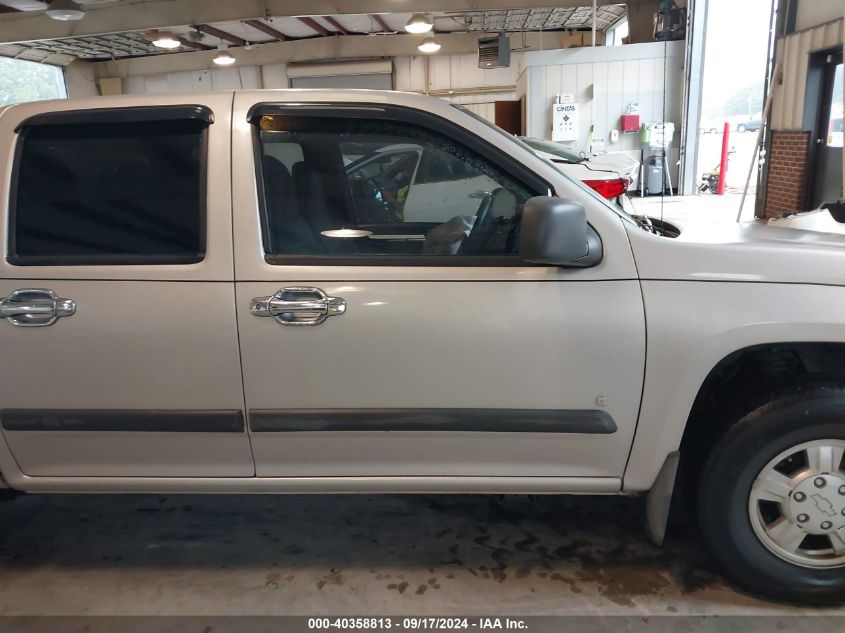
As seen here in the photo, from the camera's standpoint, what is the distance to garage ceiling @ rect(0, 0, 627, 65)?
559 inches

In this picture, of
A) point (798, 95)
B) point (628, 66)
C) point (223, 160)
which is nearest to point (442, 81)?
point (628, 66)

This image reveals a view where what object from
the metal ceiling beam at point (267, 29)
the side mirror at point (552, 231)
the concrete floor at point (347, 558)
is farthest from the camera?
the metal ceiling beam at point (267, 29)

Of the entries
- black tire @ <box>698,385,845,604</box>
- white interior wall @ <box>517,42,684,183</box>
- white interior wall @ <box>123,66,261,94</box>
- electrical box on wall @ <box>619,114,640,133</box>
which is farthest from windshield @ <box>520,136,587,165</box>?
white interior wall @ <box>123,66,261,94</box>

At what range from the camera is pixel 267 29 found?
50.9ft

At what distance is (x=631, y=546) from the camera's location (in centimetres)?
255

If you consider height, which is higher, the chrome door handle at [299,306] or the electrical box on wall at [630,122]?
the electrical box on wall at [630,122]

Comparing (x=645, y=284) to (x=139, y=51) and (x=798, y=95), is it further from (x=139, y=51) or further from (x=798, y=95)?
(x=139, y=51)

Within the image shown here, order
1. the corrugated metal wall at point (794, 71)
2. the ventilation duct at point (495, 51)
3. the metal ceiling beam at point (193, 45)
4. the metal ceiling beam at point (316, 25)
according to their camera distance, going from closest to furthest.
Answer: the corrugated metal wall at point (794, 71) → the ventilation duct at point (495, 51) → the metal ceiling beam at point (316, 25) → the metal ceiling beam at point (193, 45)

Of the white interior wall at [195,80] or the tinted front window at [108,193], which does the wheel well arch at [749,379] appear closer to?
the tinted front window at [108,193]

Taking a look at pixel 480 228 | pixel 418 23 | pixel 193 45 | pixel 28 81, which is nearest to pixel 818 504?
pixel 480 228

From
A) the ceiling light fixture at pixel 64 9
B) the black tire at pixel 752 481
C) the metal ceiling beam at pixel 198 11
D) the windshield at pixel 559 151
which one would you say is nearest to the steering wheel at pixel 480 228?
the black tire at pixel 752 481

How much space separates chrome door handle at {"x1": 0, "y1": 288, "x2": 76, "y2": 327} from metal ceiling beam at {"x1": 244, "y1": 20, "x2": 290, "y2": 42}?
13336 mm

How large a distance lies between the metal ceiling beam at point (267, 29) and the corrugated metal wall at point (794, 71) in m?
10.4

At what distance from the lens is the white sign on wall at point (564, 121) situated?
11.4 meters
